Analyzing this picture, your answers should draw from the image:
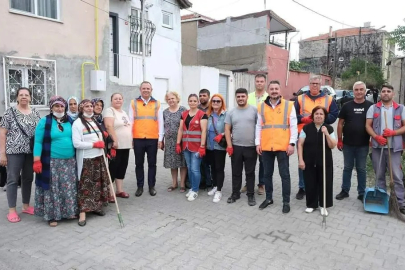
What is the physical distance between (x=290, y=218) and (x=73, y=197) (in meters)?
2.94

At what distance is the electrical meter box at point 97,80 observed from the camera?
34.1 feet

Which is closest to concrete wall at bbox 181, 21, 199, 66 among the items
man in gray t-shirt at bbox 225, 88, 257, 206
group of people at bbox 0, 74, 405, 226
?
group of people at bbox 0, 74, 405, 226

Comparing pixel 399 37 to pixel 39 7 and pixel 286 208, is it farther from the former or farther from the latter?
pixel 39 7

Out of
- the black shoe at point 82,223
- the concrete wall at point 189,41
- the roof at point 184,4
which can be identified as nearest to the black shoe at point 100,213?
the black shoe at point 82,223

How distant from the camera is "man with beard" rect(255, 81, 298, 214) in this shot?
15.8 ft

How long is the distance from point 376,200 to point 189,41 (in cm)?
1938

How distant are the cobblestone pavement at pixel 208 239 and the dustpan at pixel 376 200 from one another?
0.16 metres

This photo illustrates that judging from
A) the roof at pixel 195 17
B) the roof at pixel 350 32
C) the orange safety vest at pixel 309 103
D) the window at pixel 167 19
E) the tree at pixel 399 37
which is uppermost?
the roof at pixel 350 32

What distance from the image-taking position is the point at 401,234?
13.8ft

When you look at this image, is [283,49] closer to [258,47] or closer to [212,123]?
[258,47]

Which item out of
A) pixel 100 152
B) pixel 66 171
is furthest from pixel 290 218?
pixel 66 171

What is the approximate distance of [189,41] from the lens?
2267cm

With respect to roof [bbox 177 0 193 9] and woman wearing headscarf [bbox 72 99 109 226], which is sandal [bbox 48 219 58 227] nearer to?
woman wearing headscarf [bbox 72 99 109 226]

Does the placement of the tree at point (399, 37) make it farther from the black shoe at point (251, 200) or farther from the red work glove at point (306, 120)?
the black shoe at point (251, 200)
